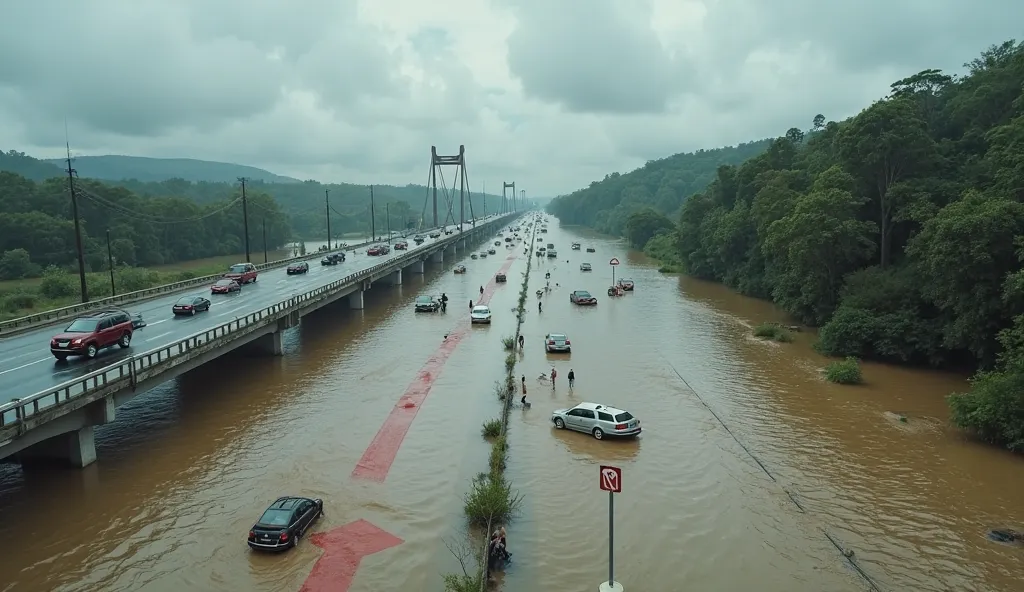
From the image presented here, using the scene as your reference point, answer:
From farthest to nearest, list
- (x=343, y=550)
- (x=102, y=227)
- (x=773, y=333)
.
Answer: (x=102, y=227)
(x=773, y=333)
(x=343, y=550)

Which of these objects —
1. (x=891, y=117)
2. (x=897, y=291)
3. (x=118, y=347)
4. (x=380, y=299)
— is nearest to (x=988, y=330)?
(x=897, y=291)

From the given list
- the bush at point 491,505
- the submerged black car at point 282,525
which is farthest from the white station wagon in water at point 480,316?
the submerged black car at point 282,525

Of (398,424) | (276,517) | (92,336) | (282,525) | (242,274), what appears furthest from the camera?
(242,274)

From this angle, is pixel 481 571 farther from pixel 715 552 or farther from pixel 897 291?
pixel 897 291

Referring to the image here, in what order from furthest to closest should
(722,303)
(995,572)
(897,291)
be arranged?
(722,303) → (897,291) → (995,572)

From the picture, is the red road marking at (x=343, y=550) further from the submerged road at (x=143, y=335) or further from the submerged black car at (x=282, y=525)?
the submerged road at (x=143, y=335)

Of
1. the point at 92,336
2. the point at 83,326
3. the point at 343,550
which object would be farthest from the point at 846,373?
the point at 83,326

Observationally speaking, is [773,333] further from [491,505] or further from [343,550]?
[343,550]
